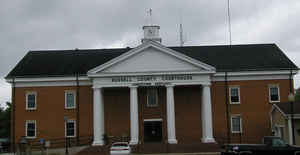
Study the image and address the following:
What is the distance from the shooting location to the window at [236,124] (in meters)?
39.2

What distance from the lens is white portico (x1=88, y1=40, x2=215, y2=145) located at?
35.7 metres

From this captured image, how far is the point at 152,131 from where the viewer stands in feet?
130

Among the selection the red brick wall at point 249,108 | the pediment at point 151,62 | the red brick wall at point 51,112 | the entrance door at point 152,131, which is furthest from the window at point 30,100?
the red brick wall at point 249,108

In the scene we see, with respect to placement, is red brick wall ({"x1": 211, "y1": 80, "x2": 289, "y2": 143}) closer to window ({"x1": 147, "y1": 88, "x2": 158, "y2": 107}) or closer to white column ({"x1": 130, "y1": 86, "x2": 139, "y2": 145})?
window ({"x1": 147, "y1": 88, "x2": 158, "y2": 107})

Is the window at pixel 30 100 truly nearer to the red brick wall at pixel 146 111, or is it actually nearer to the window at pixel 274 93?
the red brick wall at pixel 146 111

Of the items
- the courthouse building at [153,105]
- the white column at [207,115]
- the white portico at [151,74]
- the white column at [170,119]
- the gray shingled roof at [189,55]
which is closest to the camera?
the white column at [170,119]

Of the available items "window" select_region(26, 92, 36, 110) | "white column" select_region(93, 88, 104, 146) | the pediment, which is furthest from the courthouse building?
the pediment

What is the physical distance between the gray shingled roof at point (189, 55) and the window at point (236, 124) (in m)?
4.93

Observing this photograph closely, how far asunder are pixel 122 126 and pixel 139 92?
383 centimetres

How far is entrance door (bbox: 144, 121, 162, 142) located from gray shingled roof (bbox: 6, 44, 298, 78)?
839 centimetres

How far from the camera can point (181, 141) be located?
38.9 meters

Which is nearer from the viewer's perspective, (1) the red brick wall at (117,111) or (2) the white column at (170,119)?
(2) the white column at (170,119)

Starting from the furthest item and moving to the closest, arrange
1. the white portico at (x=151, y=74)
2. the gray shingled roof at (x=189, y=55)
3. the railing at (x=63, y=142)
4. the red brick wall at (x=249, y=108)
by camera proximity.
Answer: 1. the gray shingled roof at (x=189, y=55)
2. the red brick wall at (x=249, y=108)
3. the railing at (x=63, y=142)
4. the white portico at (x=151, y=74)

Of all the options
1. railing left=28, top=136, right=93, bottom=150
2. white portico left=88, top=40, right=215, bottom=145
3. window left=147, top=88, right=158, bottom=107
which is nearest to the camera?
white portico left=88, top=40, right=215, bottom=145
